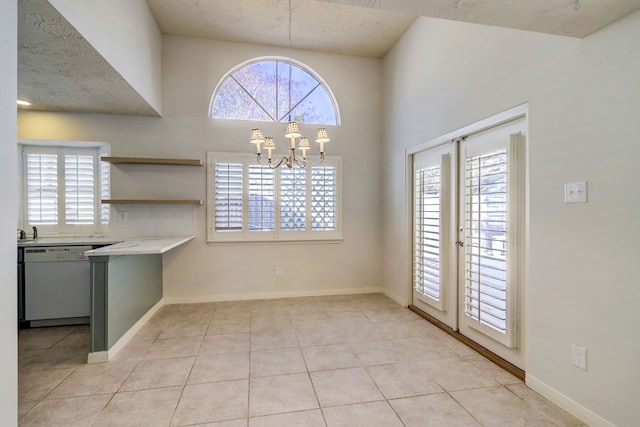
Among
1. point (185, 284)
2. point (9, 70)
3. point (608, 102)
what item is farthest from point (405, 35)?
point (185, 284)

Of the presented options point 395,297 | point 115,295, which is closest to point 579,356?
point 395,297

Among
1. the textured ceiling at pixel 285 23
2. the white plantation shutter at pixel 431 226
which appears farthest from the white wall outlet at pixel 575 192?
the textured ceiling at pixel 285 23

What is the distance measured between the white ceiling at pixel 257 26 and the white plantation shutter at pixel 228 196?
3.59ft

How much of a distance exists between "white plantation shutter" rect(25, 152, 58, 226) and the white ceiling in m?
0.72

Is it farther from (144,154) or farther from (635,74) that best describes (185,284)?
(635,74)

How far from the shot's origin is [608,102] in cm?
172

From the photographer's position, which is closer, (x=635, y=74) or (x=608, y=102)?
(x=635, y=74)

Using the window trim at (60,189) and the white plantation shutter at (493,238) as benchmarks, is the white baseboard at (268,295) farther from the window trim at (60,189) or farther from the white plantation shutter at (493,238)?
the white plantation shutter at (493,238)

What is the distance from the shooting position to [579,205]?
1.87 m

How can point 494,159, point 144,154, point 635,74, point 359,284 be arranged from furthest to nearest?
point 359,284, point 144,154, point 494,159, point 635,74

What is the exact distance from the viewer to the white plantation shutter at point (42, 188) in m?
3.87

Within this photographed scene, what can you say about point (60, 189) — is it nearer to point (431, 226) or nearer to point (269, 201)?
point (269, 201)

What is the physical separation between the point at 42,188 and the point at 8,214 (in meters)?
3.31

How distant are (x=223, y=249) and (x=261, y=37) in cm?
284
